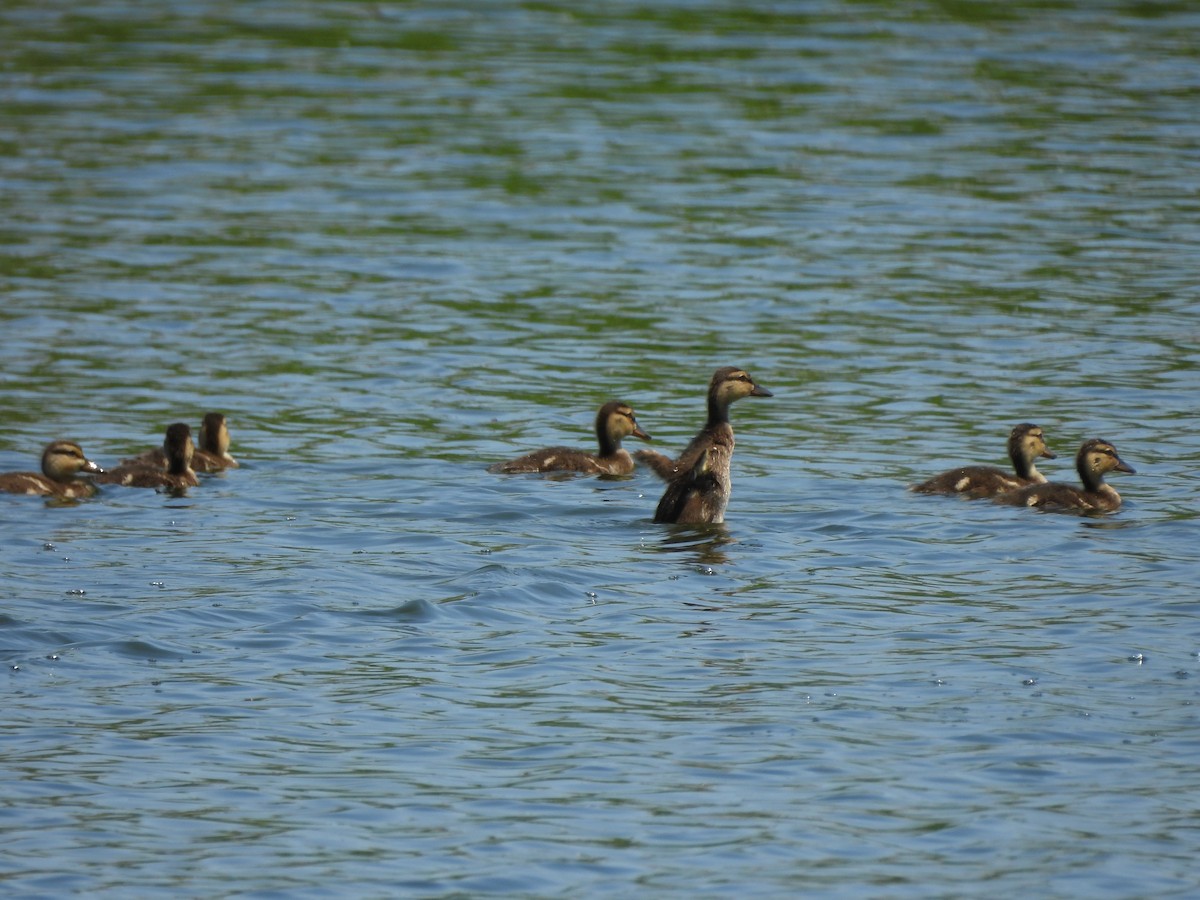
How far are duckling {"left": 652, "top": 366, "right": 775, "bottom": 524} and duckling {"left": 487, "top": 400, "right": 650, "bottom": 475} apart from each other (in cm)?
102

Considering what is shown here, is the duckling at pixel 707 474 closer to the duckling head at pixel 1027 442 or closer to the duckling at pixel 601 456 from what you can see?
the duckling at pixel 601 456

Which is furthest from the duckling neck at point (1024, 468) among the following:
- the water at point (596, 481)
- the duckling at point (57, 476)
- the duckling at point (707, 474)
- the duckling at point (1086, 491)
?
the duckling at point (57, 476)

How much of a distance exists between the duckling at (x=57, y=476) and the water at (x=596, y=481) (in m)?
Answer: 0.18

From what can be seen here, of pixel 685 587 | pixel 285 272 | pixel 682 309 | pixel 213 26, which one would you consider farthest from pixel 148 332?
pixel 213 26

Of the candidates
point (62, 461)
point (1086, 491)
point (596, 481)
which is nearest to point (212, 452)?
point (62, 461)

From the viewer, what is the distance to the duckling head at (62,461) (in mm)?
13023

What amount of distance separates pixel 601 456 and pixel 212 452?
9.13 feet

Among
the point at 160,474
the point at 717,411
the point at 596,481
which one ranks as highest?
the point at 717,411

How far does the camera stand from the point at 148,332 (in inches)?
698

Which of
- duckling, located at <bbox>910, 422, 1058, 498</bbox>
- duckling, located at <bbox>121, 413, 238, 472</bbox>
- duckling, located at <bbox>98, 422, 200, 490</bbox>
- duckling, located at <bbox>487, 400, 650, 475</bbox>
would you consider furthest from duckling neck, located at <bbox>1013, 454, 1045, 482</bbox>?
duckling, located at <bbox>98, 422, 200, 490</bbox>

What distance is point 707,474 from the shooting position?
12.4 m

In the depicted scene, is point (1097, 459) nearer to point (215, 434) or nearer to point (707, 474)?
point (707, 474)

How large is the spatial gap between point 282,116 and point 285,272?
787 centimetres

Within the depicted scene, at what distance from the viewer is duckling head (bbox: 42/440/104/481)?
13023mm
